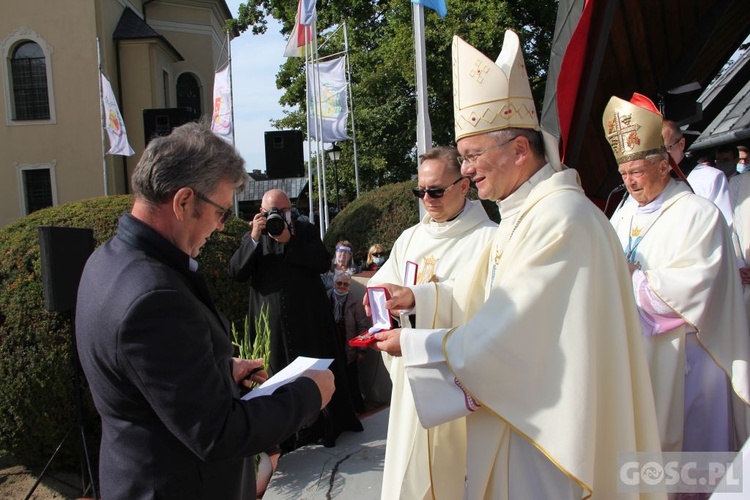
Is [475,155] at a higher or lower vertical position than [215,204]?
higher

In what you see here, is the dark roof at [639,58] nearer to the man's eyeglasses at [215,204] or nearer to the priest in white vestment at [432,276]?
the priest in white vestment at [432,276]

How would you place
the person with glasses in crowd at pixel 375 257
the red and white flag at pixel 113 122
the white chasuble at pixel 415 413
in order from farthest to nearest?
the red and white flag at pixel 113 122, the person with glasses in crowd at pixel 375 257, the white chasuble at pixel 415 413

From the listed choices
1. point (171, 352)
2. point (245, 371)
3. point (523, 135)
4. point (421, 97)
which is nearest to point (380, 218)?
point (421, 97)

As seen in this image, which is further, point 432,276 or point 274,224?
point 274,224

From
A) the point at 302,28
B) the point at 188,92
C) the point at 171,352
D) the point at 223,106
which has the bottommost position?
the point at 171,352

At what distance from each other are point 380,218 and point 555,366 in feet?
19.5

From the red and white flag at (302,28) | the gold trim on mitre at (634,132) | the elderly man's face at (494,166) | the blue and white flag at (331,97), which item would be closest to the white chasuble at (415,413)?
the elderly man's face at (494,166)

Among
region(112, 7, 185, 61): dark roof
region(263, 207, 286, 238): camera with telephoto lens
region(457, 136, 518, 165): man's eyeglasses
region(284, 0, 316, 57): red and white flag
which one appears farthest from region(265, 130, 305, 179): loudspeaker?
region(112, 7, 185, 61): dark roof

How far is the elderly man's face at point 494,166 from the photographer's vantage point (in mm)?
2252

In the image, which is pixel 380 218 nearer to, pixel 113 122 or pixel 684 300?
pixel 684 300

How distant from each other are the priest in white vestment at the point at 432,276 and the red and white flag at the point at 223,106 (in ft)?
36.7

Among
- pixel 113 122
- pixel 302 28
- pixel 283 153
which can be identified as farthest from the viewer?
pixel 113 122

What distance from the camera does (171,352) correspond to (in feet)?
4.76

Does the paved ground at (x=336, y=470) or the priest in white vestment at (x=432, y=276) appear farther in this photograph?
the paved ground at (x=336, y=470)
